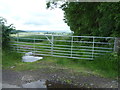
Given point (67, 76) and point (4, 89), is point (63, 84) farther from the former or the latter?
point (4, 89)

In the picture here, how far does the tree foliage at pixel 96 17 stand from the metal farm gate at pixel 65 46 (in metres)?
0.46

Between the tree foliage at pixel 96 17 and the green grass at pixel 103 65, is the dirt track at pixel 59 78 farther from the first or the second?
the tree foliage at pixel 96 17

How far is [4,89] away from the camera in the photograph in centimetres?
301

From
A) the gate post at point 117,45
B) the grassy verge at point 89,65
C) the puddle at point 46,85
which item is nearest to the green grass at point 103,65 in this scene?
the grassy verge at point 89,65

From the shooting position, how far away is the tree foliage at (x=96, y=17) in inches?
193

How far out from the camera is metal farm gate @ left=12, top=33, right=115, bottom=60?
5.32 meters

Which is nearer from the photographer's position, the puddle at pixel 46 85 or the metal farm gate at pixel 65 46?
the puddle at pixel 46 85

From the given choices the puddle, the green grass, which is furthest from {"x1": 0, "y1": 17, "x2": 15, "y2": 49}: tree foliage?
the puddle

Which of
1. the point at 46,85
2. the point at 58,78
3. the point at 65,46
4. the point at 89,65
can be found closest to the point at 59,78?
the point at 58,78

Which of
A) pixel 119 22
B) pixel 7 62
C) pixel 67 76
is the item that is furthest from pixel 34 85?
pixel 119 22

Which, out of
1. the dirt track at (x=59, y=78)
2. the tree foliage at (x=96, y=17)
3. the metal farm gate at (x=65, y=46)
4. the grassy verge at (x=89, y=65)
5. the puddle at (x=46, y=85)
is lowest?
the puddle at (x=46, y=85)

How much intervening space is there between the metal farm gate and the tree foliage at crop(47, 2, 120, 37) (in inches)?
17.9

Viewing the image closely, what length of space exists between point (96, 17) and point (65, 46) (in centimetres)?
221

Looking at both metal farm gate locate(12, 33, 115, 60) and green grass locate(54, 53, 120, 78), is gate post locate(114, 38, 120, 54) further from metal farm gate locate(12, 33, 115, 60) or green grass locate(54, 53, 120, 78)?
green grass locate(54, 53, 120, 78)
